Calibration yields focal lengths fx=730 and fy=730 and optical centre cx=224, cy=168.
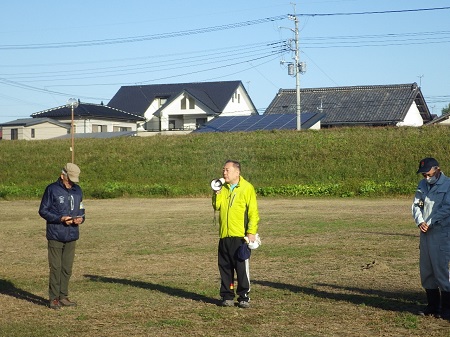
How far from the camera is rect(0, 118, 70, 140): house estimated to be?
6745cm

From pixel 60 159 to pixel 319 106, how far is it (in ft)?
85.0

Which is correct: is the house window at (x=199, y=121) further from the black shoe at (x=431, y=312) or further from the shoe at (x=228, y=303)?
the black shoe at (x=431, y=312)

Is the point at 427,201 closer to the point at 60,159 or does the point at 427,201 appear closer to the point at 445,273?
the point at 445,273

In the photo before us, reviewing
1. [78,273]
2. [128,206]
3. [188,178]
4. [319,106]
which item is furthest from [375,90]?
[78,273]

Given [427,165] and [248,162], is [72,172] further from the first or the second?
[248,162]

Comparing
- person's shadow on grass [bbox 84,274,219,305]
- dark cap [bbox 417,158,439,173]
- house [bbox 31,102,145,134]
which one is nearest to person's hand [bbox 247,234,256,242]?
person's shadow on grass [bbox 84,274,219,305]

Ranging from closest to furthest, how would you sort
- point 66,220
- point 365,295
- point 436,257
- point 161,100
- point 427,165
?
point 436,257 < point 427,165 < point 66,220 < point 365,295 < point 161,100

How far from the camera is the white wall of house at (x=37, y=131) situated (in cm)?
6750

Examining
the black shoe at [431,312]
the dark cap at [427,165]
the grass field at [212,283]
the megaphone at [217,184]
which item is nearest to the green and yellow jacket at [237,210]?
the megaphone at [217,184]

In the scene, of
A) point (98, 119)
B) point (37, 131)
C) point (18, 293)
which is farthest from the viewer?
point (98, 119)

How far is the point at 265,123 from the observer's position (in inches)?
2235

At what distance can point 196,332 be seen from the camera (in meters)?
7.90

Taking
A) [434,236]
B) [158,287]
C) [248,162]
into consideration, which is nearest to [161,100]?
[248,162]

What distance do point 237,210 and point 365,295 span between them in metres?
2.23
